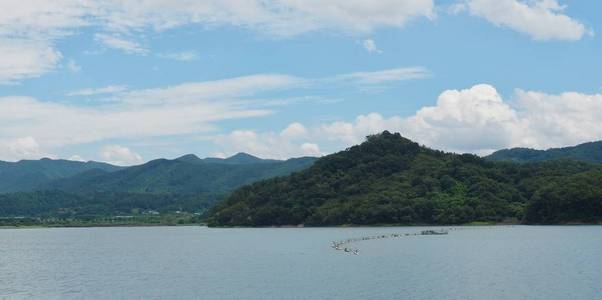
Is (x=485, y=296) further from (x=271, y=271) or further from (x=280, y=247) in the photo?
(x=280, y=247)

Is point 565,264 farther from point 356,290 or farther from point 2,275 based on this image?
point 2,275

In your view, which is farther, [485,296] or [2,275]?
[2,275]

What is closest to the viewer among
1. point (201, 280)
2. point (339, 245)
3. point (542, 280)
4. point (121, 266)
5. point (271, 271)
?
point (542, 280)

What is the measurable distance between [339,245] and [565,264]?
6112 centimetres

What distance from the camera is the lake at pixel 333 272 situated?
256 feet

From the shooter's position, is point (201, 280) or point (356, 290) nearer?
point (356, 290)

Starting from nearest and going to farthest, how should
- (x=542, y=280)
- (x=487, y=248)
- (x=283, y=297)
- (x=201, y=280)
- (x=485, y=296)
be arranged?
(x=485, y=296) < (x=283, y=297) < (x=542, y=280) < (x=201, y=280) < (x=487, y=248)

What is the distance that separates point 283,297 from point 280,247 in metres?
82.9

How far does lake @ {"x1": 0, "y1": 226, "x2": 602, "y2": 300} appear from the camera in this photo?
3071 inches

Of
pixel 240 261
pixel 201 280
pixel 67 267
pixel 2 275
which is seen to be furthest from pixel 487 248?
pixel 2 275

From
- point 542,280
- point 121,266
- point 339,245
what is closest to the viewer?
point 542,280

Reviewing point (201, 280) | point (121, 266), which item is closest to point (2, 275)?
point (121, 266)

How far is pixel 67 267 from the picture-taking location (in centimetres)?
12512

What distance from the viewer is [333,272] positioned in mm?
98938
